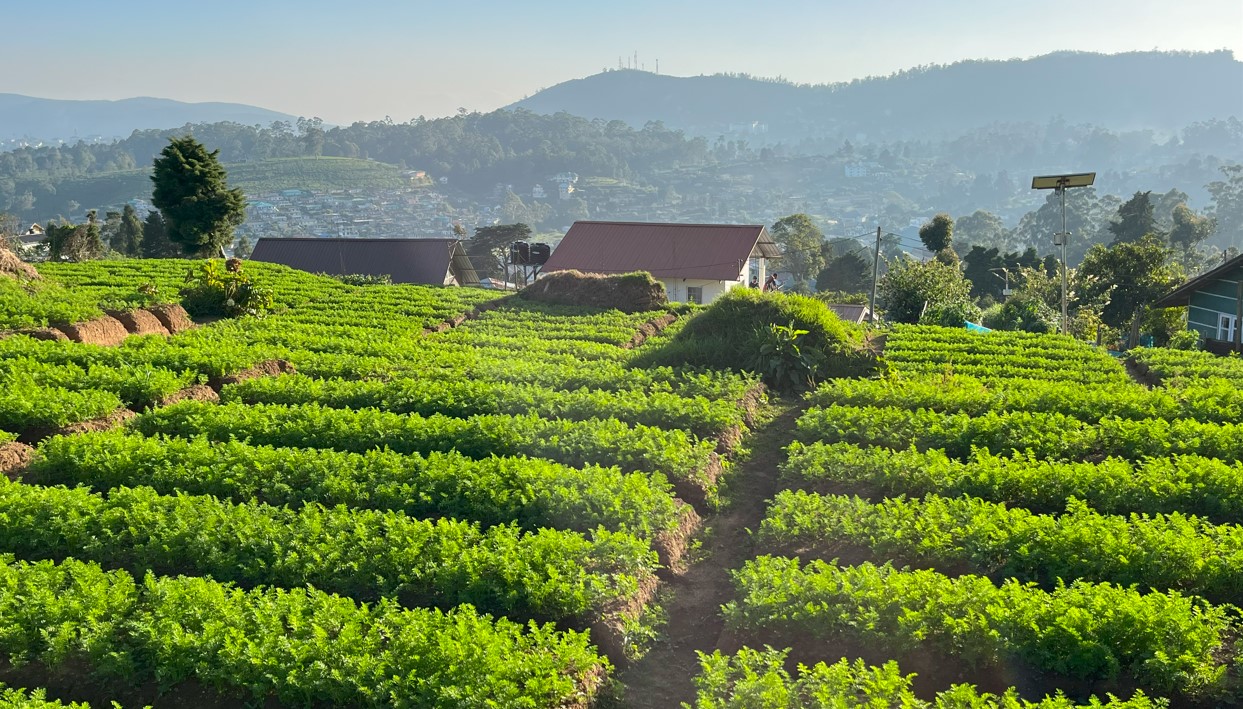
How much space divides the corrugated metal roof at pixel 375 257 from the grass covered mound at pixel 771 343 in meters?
31.4

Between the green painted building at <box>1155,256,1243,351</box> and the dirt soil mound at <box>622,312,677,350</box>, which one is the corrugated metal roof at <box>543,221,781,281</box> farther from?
the green painted building at <box>1155,256,1243,351</box>

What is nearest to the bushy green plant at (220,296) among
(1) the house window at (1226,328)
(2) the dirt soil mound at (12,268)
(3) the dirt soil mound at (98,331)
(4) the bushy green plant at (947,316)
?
(3) the dirt soil mound at (98,331)

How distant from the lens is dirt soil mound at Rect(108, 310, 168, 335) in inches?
821

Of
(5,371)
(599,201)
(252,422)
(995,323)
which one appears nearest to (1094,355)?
(995,323)

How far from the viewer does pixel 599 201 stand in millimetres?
184250

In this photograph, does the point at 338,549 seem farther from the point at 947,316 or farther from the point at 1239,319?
the point at 1239,319

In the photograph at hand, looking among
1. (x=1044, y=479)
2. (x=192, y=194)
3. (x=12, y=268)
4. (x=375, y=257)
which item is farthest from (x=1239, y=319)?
(x=192, y=194)

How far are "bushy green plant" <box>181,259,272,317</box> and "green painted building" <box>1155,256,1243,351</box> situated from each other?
30.5 meters

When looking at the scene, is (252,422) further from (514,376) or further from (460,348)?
(460,348)

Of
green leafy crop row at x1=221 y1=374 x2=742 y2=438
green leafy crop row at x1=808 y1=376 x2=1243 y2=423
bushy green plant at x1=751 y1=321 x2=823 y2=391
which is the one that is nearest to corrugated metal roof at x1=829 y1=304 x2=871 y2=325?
bushy green plant at x1=751 y1=321 x2=823 y2=391

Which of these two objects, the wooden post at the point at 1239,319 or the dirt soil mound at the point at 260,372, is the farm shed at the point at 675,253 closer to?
the wooden post at the point at 1239,319

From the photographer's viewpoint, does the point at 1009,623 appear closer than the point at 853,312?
Yes

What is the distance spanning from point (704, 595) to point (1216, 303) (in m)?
30.0

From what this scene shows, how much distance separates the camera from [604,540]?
8.38m
